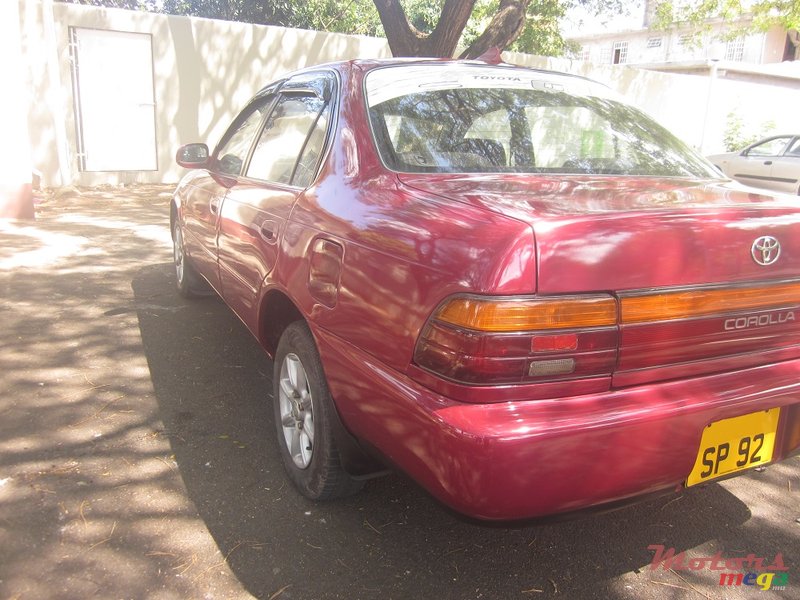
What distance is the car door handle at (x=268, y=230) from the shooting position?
2805mm

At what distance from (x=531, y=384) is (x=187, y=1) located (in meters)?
22.7

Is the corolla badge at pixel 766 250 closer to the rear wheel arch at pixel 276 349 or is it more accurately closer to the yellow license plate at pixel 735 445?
the yellow license plate at pixel 735 445

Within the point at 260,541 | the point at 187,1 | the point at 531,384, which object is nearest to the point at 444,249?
the point at 531,384

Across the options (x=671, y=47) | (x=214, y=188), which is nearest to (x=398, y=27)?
(x=214, y=188)

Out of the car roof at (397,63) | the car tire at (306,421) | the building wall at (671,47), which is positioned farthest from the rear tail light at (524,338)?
the building wall at (671,47)

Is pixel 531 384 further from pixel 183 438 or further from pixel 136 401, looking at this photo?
pixel 136 401

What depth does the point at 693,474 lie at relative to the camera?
195 cm

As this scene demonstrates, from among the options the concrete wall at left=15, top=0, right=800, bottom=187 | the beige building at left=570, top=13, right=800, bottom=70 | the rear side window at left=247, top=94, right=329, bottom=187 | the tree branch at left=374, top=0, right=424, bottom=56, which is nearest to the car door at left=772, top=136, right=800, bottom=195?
the concrete wall at left=15, top=0, right=800, bottom=187

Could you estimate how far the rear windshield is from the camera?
8.33 feet

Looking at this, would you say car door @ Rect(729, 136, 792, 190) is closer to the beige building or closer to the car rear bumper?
the car rear bumper

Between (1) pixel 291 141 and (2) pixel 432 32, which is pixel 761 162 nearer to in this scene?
(2) pixel 432 32

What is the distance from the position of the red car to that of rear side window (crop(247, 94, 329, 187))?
0.09 metres

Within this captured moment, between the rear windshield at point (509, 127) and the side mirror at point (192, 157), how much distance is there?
1.80 meters

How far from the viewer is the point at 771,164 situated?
1189cm
